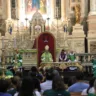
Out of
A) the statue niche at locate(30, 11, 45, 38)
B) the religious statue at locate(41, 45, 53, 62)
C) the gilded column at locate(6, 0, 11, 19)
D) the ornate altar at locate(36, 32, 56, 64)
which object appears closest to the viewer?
the religious statue at locate(41, 45, 53, 62)

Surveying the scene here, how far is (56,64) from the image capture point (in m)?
17.9

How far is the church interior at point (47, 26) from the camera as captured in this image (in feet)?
72.1

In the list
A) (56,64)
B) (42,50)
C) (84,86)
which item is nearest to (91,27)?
(42,50)

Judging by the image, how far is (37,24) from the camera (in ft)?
81.1

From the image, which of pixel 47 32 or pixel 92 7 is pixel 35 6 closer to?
pixel 92 7

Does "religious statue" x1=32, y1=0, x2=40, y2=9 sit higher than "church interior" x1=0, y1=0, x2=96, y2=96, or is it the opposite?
"religious statue" x1=32, y1=0, x2=40, y2=9

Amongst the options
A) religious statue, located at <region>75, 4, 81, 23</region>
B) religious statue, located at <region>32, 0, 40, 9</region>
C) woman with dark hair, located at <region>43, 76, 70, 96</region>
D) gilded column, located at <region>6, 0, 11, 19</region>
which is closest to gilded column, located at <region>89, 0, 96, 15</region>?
religious statue, located at <region>75, 4, 81, 23</region>

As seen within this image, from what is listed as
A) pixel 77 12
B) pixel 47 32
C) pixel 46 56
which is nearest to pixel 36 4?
Answer: pixel 77 12

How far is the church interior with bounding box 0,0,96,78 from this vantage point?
72.1 ft

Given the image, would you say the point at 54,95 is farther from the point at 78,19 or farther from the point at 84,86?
the point at 78,19

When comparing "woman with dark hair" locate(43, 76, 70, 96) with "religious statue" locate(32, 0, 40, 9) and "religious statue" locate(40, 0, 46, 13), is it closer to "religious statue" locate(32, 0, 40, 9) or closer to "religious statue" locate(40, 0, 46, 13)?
"religious statue" locate(40, 0, 46, 13)

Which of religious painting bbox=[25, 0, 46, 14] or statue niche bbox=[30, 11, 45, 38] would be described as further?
religious painting bbox=[25, 0, 46, 14]

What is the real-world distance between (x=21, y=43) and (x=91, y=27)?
189 inches

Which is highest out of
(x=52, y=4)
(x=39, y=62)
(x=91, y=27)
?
(x=52, y=4)
